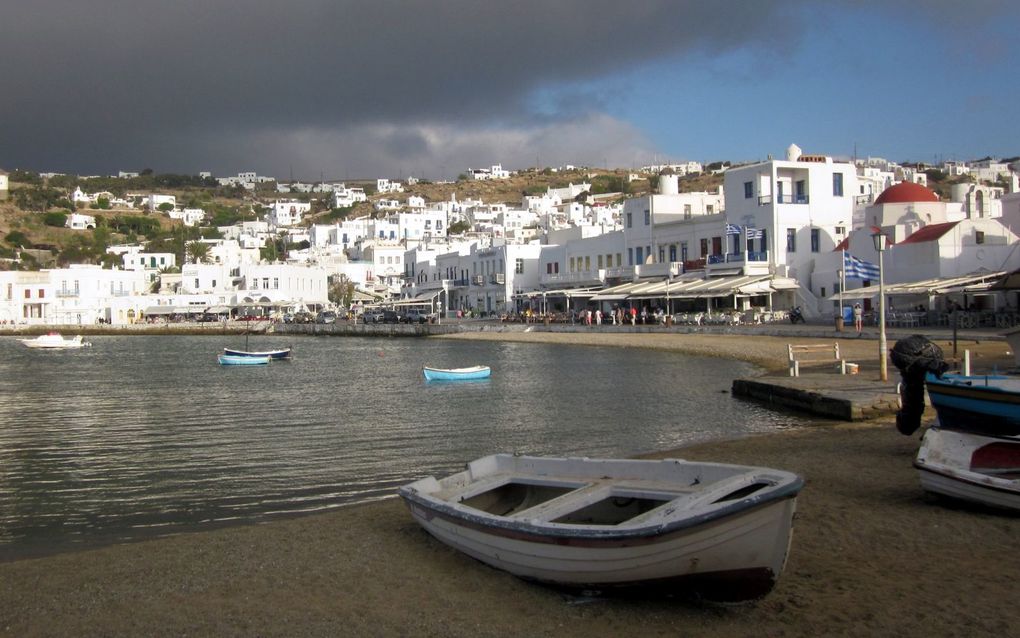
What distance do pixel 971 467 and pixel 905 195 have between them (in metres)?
44.5

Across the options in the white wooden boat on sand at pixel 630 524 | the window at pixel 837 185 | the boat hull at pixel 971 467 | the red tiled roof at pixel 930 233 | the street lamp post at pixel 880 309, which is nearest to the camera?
the white wooden boat on sand at pixel 630 524

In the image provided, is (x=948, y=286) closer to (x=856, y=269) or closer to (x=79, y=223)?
(x=856, y=269)

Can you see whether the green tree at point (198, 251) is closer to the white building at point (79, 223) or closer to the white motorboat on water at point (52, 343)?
the white motorboat on water at point (52, 343)

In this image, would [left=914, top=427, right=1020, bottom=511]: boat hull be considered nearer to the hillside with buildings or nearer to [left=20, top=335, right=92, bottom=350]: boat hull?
the hillside with buildings

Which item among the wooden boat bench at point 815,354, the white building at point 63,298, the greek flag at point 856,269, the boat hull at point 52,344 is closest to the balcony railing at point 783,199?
the greek flag at point 856,269

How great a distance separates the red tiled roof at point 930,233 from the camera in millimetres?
43778

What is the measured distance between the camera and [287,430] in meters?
22.2

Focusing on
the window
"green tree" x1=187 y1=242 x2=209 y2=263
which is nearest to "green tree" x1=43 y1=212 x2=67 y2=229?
"green tree" x1=187 y1=242 x2=209 y2=263

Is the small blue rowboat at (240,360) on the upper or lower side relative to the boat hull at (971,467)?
lower

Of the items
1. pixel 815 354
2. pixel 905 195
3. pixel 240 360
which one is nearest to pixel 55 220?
pixel 240 360

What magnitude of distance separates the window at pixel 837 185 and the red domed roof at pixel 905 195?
5.37 meters

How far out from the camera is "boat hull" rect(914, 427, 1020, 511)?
9719 mm

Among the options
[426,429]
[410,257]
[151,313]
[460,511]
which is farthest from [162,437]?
[151,313]

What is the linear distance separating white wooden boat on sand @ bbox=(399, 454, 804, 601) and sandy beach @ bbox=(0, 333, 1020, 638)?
29cm
